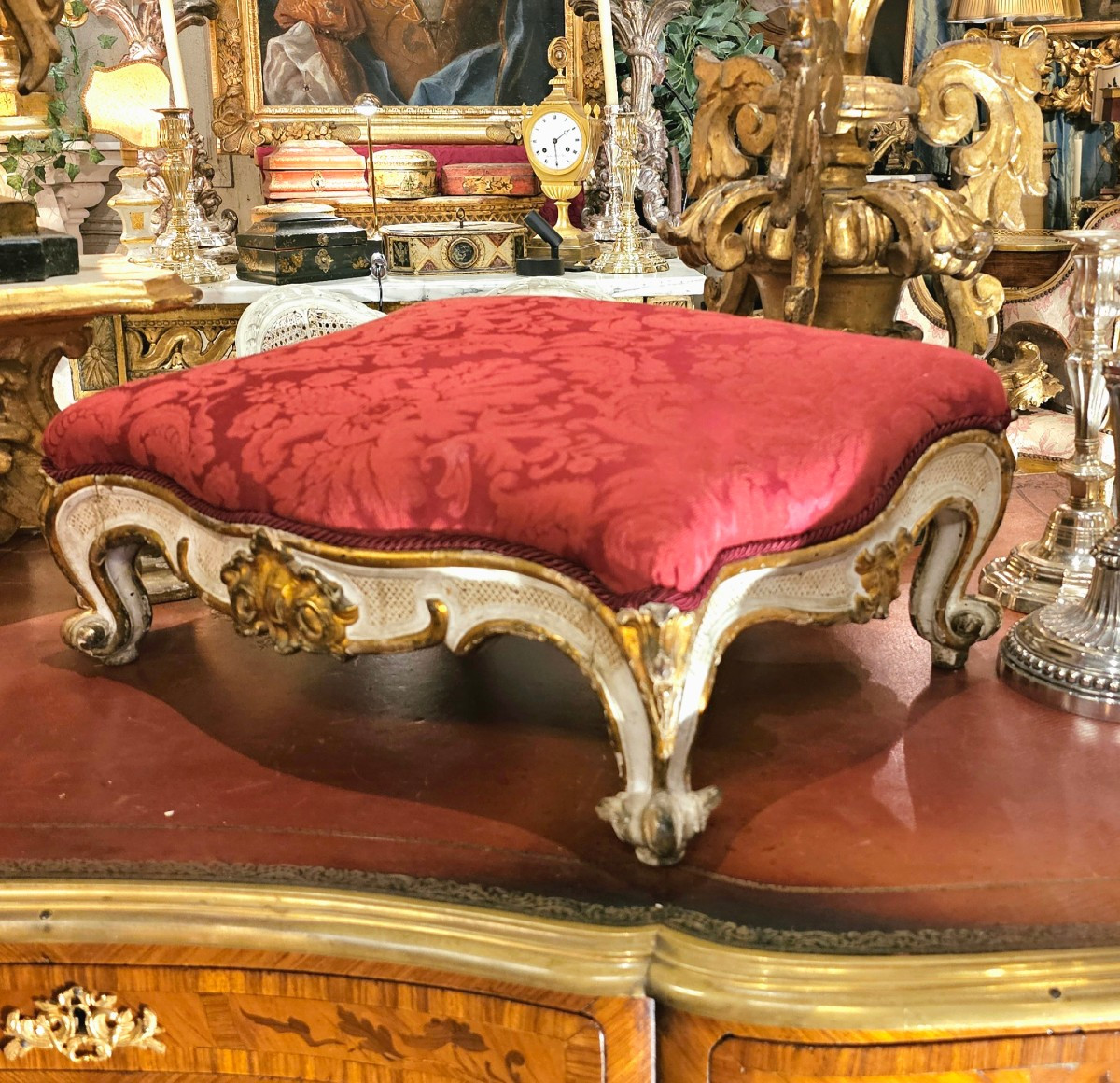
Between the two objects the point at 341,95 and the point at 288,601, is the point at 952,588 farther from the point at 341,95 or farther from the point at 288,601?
the point at 341,95

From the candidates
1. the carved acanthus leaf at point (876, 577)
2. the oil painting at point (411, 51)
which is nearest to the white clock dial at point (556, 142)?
the oil painting at point (411, 51)

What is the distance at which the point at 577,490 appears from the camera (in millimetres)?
904

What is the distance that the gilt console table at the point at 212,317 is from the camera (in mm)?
2291

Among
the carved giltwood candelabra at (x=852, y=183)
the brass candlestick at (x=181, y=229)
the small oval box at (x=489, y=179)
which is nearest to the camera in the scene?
the carved giltwood candelabra at (x=852, y=183)

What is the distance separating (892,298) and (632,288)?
0.84 meters

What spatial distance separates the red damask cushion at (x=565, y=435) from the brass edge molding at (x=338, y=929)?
253 mm

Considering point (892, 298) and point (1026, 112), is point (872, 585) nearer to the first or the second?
point (892, 298)

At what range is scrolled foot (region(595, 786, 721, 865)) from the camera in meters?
0.92

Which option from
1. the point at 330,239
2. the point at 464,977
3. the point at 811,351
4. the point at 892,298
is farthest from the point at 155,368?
the point at 464,977

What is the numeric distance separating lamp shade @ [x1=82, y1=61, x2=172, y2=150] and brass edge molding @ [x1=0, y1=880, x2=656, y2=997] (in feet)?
6.89

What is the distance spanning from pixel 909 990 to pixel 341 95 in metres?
3.48

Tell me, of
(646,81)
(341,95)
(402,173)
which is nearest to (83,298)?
(646,81)

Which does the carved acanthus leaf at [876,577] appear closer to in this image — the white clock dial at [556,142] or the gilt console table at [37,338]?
the gilt console table at [37,338]

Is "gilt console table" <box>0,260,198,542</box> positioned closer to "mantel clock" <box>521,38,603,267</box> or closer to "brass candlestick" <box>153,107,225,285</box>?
"brass candlestick" <box>153,107,225,285</box>
